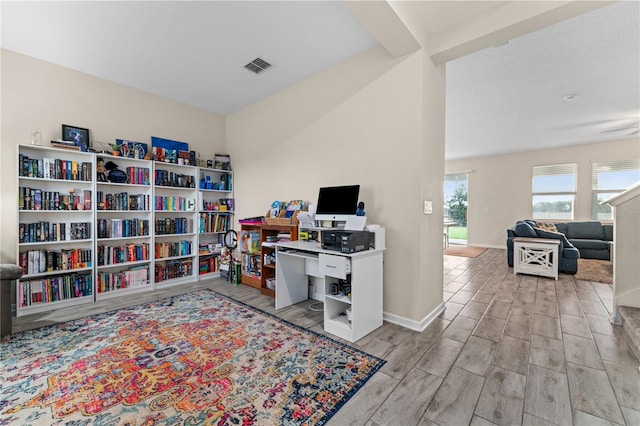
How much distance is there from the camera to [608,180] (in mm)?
6285

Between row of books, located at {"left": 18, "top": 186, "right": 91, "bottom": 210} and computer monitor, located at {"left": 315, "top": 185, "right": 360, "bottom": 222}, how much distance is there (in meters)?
2.93

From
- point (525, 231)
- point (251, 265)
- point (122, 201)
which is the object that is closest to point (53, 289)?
point (122, 201)

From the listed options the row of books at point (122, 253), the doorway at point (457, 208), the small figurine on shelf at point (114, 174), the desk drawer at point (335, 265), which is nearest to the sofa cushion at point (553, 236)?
the doorway at point (457, 208)

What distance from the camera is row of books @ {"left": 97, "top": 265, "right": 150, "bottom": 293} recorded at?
133 inches

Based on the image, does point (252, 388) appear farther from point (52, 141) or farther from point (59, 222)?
point (52, 141)

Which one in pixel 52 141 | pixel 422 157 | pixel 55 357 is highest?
pixel 52 141

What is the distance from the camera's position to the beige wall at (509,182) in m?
6.40

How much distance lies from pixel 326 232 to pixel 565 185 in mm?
7643

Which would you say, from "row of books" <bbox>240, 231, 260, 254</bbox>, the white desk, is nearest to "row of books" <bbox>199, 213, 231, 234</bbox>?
"row of books" <bbox>240, 231, 260, 254</bbox>

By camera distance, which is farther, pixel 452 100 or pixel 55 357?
pixel 452 100

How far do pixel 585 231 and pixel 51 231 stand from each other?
31.7 feet

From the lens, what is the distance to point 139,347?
85.0 inches

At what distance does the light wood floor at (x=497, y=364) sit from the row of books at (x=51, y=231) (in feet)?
2.77

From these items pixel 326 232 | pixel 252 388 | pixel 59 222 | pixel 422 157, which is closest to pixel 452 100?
pixel 422 157
